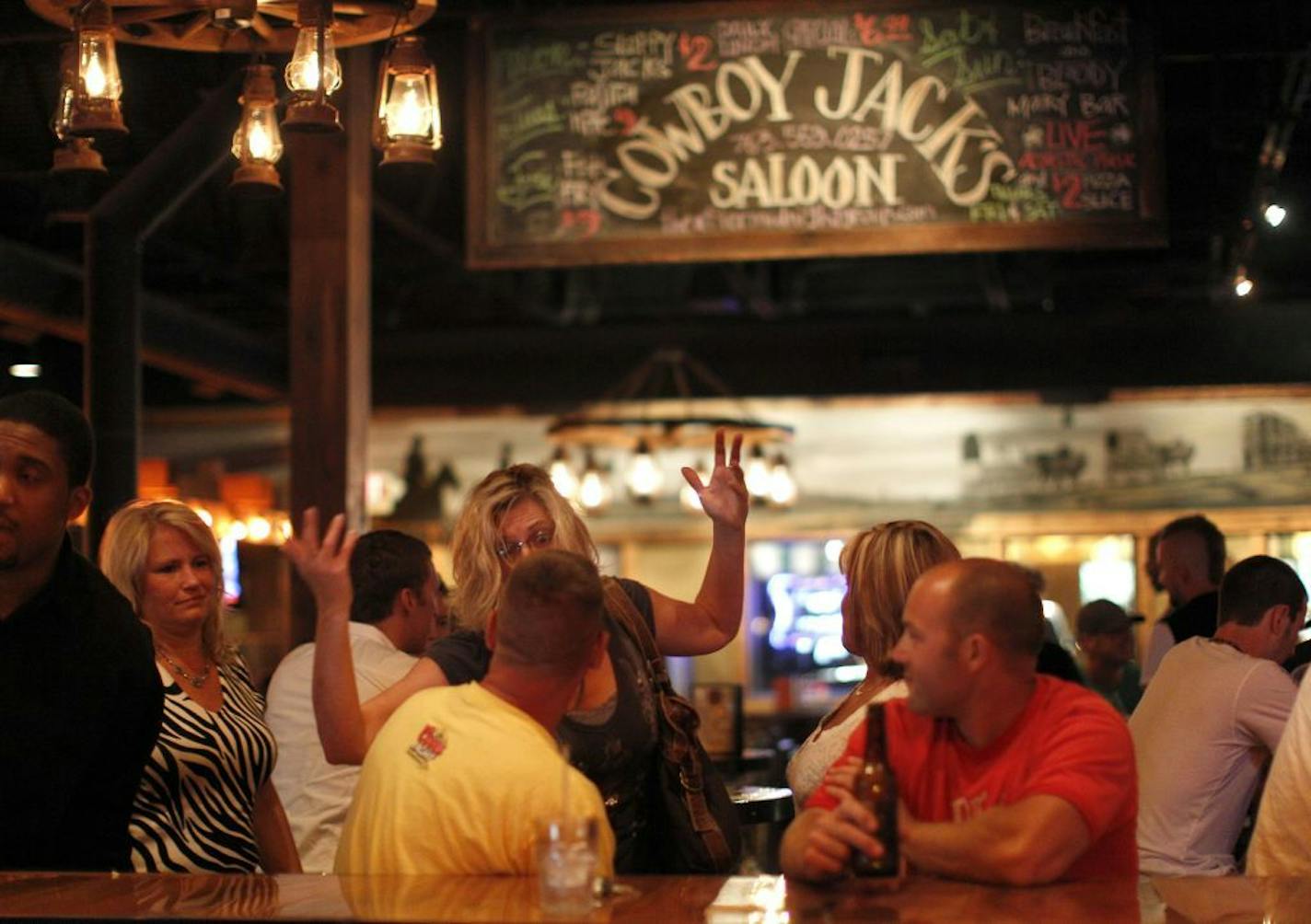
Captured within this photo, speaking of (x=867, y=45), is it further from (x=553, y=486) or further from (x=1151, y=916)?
(x=1151, y=916)

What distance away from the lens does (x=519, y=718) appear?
8.75 ft

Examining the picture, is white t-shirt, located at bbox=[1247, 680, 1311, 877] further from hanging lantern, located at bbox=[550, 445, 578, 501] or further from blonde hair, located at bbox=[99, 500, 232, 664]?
hanging lantern, located at bbox=[550, 445, 578, 501]

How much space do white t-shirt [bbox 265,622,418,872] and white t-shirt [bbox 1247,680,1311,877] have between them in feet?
6.46

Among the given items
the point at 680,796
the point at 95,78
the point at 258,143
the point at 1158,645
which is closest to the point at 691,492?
the point at 1158,645

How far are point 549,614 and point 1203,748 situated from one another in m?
2.43

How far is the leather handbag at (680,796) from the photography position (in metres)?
3.44

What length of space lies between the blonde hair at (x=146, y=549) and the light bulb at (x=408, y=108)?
1.11m

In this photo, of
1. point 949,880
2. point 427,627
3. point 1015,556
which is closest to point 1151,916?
point 949,880

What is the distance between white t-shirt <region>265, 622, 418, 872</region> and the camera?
4.38 metres

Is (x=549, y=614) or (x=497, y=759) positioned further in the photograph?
(x=549, y=614)

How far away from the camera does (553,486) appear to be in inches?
145

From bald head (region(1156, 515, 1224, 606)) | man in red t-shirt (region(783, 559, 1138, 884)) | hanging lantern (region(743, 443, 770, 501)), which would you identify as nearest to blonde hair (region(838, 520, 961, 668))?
man in red t-shirt (region(783, 559, 1138, 884))

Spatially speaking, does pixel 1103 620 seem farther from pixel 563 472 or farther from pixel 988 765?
pixel 988 765

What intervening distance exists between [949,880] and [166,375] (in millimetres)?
11244
